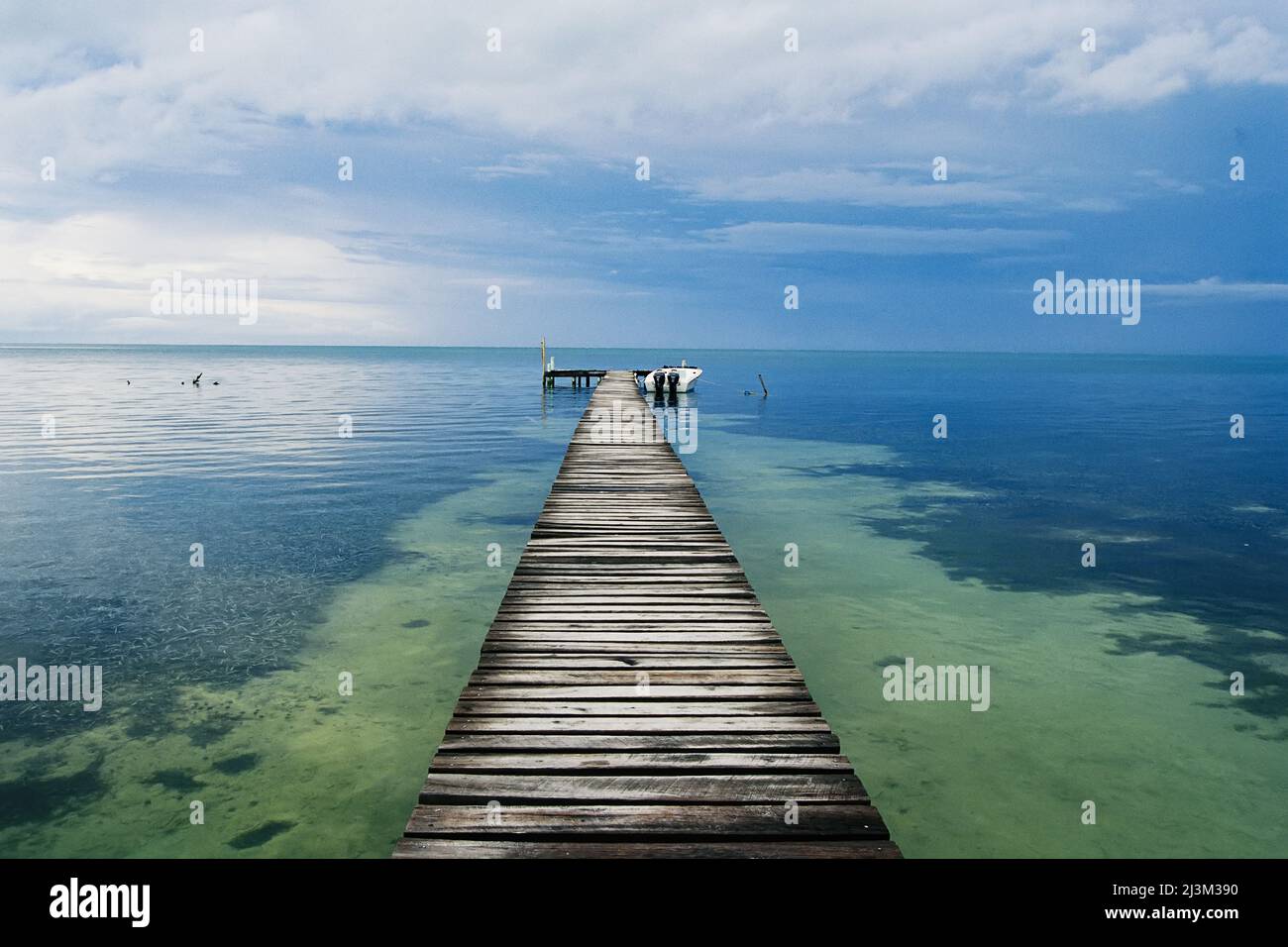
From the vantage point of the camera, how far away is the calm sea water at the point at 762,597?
6840 mm

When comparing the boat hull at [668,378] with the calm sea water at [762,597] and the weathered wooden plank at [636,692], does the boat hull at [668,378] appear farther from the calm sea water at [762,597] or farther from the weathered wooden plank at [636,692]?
the weathered wooden plank at [636,692]

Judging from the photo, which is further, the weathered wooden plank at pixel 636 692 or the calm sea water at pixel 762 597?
the calm sea water at pixel 762 597

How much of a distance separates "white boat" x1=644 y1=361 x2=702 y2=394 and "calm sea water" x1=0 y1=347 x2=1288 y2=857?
21.3 meters

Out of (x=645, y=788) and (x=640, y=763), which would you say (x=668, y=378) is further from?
(x=645, y=788)

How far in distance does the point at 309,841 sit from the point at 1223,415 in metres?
57.2

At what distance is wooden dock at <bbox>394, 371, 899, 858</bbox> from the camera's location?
165 inches

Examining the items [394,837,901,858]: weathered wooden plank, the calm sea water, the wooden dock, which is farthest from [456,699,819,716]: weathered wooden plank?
the calm sea water

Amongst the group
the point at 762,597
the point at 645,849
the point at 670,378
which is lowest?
the point at 762,597

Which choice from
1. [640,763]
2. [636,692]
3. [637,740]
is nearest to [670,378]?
[636,692]

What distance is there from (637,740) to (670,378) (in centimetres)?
4454

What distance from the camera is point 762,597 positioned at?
12789 millimetres

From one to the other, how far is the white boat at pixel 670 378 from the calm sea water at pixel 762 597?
21.3m

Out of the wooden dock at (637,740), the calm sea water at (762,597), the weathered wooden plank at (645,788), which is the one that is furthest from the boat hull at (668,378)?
the weathered wooden plank at (645,788)

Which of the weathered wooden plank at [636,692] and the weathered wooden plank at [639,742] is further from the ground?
the weathered wooden plank at [636,692]
